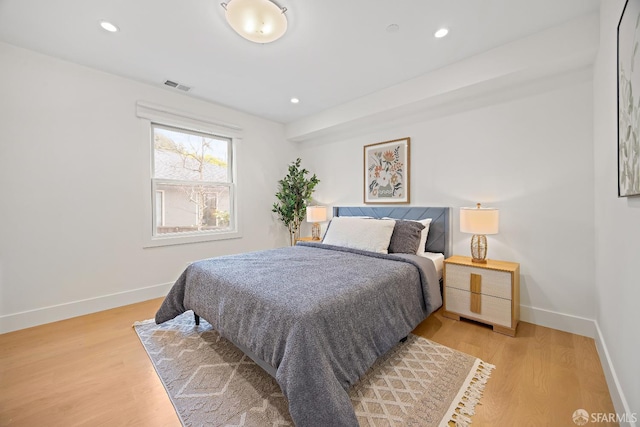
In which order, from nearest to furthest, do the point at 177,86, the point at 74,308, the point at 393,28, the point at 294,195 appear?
the point at 393,28 → the point at 74,308 → the point at 177,86 → the point at 294,195

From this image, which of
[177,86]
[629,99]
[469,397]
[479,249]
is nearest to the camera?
[629,99]

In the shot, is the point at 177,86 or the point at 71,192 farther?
the point at 177,86

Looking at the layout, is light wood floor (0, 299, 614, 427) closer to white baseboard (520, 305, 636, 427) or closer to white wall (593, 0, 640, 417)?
white baseboard (520, 305, 636, 427)

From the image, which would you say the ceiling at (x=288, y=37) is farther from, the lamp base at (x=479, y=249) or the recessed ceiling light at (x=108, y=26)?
the lamp base at (x=479, y=249)

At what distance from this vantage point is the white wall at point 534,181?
2174mm

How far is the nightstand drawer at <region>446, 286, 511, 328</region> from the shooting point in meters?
2.17

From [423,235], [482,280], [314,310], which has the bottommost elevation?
[482,280]

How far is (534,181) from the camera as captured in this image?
7.84 feet

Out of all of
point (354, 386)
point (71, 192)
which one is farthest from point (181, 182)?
point (354, 386)

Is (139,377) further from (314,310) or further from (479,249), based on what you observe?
(479,249)

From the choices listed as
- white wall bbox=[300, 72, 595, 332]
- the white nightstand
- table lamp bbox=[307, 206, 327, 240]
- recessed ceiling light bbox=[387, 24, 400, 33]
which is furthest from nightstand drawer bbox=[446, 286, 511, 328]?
recessed ceiling light bbox=[387, 24, 400, 33]

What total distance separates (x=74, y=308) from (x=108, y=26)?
274cm

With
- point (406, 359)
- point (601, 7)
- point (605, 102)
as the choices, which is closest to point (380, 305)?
point (406, 359)

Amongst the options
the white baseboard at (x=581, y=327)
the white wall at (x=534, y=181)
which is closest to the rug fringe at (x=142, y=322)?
the white wall at (x=534, y=181)
